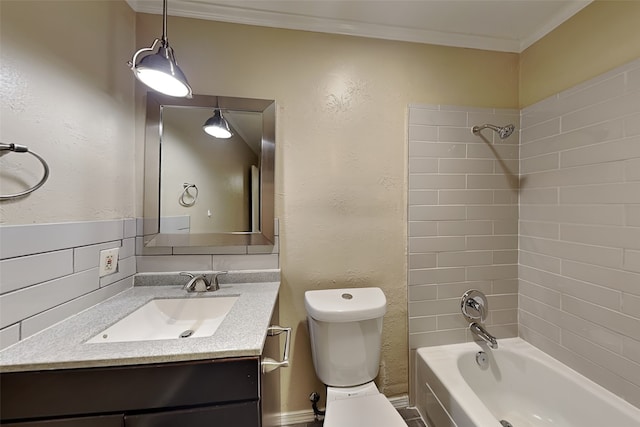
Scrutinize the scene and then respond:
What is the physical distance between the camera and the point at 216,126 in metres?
1.31

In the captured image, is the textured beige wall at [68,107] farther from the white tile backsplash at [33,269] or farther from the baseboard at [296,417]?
the baseboard at [296,417]

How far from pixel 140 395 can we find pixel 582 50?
2296mm

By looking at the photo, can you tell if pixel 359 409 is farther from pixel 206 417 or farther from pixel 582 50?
pixel 582 50

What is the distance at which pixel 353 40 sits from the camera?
1400 mm

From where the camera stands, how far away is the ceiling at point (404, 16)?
124cm

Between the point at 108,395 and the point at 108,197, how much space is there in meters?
0.78

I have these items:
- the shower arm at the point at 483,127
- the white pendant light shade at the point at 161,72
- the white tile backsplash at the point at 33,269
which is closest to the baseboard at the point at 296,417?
the white tile backsplash at the point at 33,269

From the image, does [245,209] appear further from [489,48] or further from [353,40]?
[489,48]

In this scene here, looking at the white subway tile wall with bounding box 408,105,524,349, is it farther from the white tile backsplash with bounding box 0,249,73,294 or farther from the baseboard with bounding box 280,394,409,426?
the white tile backsplash with bounding box 0,249,73,294

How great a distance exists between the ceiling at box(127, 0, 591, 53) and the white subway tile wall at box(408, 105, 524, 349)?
432mm

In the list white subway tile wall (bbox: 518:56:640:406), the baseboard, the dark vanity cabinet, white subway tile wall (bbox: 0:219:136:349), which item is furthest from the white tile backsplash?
white subway tile wall (bbox: 518:56:640:406)

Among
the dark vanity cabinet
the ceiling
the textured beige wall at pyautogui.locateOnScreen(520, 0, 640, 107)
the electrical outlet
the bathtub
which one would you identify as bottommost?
the bathtub

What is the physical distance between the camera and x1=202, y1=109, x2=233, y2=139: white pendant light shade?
1311mm

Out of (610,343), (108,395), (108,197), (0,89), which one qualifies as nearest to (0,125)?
(0,89)
